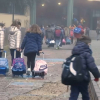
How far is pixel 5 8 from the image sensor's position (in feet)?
86.5

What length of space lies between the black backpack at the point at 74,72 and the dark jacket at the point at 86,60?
0.28 ft

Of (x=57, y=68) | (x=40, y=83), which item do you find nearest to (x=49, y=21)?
(x=57, y=68)

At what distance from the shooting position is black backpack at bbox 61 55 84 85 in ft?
20.7

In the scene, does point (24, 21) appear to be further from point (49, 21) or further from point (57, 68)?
point (57, 68)

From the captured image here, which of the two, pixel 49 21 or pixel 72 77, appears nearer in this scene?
pixel 72 77

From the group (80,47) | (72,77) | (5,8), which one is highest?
(5,8)

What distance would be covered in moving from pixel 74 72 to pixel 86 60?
1.06ft

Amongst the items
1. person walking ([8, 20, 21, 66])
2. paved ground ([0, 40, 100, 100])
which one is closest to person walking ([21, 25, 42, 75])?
paved ground ([0, 40, 100, 100])

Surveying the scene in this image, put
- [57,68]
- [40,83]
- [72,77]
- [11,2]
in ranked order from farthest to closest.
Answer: [11,2], [57,68], [40,83], [72,77]

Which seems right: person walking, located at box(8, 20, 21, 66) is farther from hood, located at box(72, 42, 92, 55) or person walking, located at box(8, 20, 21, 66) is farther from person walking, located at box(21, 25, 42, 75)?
hood, located at box(72, 42, 92, 55)

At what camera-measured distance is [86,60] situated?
646 centimetres

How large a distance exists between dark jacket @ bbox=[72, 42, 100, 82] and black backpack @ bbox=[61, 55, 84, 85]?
84 mm

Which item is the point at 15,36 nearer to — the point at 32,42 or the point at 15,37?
the point at 15,37

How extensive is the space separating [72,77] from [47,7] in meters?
42.6
